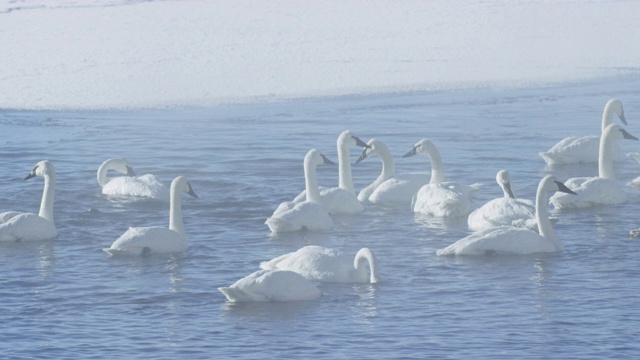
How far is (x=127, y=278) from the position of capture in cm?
1002

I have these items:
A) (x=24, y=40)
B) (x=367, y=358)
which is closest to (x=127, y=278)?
(x=367, y=358)

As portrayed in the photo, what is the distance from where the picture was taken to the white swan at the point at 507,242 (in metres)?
10.4

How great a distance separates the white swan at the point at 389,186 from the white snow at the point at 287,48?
5257 millimetres

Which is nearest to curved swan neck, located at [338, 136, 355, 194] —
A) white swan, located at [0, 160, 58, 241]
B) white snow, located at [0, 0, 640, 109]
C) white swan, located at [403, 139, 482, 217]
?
white swan, located at [403, 139, 482, 217]

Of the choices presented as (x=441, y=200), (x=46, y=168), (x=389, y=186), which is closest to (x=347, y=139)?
(x=389, y=186)

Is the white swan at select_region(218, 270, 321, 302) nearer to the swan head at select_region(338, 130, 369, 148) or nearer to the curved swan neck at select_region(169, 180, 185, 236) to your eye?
the curved swan neck at select_region(169, 180, 185, 236)

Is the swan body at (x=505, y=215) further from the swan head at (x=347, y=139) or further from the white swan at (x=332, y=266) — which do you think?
the swan head at (x=347, y=139)

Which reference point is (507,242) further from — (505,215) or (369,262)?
(369,262)

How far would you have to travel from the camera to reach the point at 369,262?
9633 millimetres

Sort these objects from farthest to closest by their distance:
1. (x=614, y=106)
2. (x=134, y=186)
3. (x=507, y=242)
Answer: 1. (x=614, y=106)
2. (x=134, y=186)
3. (x=507, y=242)

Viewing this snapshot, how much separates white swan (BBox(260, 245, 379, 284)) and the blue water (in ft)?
0.43

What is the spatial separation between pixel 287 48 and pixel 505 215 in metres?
10.6

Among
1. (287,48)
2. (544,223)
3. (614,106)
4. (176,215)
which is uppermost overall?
(287,48)

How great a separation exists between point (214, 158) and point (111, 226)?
4018 mm
